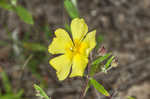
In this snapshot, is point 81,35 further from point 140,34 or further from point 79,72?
point 140,34

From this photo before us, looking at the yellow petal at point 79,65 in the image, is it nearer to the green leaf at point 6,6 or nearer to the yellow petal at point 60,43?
the yellow petal at point 60,43

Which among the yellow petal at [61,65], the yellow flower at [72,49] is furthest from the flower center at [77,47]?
the yellow petal at [61,65]

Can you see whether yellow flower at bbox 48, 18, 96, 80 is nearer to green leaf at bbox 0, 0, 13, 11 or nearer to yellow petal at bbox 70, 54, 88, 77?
yellow petal at bbox 70, 54, 88, 77

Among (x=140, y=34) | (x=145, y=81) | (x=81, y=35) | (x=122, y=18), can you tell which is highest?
(x=81, y=35)

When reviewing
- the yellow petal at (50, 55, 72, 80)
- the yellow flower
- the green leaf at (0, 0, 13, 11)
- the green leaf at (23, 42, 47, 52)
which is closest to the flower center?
the yellow flower

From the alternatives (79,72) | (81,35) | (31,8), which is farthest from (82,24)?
(31,8)

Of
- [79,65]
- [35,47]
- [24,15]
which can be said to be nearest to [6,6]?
[24,15]

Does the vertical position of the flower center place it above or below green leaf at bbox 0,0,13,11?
below
